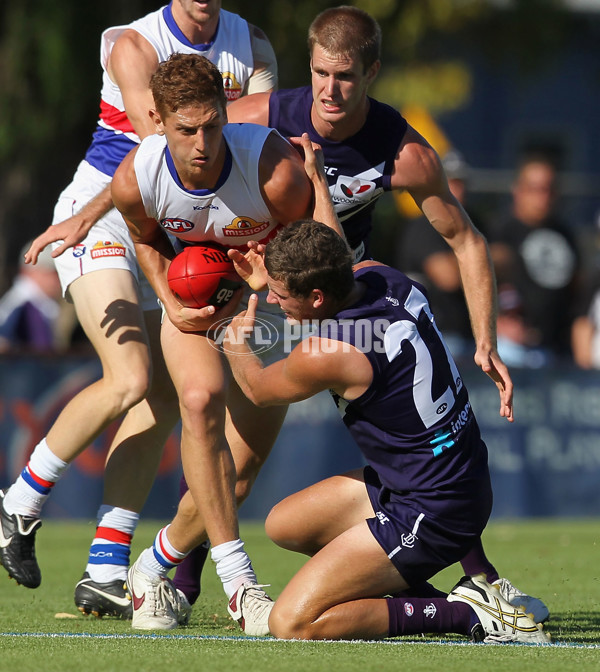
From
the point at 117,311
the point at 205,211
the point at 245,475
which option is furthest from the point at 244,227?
the point at 245,475

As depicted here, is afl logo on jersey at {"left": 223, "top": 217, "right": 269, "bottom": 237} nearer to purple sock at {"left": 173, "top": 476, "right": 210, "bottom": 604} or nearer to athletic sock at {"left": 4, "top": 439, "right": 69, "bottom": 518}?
purple sock at {"left": 173, "top": 476, "right": 210, "bottom": 604}

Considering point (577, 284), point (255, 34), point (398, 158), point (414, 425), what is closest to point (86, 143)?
point (577, 284)

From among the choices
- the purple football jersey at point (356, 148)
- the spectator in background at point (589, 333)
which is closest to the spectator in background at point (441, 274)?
the spectator in background at point (589, 333)

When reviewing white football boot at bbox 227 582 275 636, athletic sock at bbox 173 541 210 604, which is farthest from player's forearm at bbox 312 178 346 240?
athletic sock at bbox 173 541 210 604

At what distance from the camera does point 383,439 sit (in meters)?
5.09

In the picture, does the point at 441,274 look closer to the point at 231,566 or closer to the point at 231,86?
the point at 231,86

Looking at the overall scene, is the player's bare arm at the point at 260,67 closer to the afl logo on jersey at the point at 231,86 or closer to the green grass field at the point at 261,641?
the afl logo on jersey at the point at 231,86

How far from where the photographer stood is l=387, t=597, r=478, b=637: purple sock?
505 centimetres

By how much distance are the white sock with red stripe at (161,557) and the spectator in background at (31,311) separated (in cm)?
590

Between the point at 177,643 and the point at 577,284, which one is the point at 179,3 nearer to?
the point at 177,643

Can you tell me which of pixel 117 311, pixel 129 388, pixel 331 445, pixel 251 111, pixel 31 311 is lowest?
pixel 331 445

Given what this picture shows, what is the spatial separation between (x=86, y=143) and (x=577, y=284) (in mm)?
6536

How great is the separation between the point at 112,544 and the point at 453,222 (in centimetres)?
233

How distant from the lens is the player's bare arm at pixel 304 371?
16.1ft
